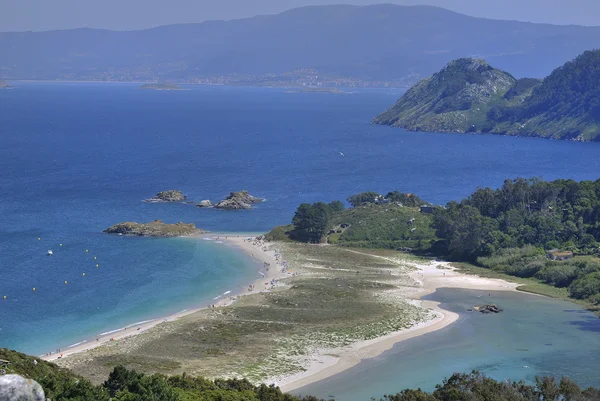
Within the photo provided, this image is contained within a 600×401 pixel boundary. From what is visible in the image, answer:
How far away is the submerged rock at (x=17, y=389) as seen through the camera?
22844mm

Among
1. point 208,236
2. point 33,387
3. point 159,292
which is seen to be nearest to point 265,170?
point 208,236

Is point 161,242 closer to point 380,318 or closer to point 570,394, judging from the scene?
point 380,318

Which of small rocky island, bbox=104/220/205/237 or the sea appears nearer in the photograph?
the sea

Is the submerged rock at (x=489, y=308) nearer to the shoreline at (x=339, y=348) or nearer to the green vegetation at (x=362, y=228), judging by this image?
the shoreline at (x=339, y=348)

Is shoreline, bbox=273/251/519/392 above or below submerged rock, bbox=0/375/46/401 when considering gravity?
below

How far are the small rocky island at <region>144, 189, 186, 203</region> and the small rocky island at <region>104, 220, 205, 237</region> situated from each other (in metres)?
16.7

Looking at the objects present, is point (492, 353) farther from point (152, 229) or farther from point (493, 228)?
point (152, 229)

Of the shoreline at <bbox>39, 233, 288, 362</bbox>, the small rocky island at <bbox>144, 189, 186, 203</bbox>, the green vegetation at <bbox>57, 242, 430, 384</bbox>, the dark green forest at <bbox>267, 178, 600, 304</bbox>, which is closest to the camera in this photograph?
the green vegetation at <bbox>57, 242, 430, 384</bbox>

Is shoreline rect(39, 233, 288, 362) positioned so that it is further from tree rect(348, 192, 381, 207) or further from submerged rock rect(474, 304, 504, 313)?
submerged rock rect(474, 304, 504, 313)

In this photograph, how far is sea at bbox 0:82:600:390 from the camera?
5675 centimetres

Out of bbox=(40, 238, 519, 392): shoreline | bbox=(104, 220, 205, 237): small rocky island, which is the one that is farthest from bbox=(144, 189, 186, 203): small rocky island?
bbox=(40, 238, 519, 392): shoreline

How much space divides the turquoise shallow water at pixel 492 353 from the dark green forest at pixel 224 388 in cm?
625

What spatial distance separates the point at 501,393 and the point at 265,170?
100 m

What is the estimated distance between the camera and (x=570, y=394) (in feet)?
123
